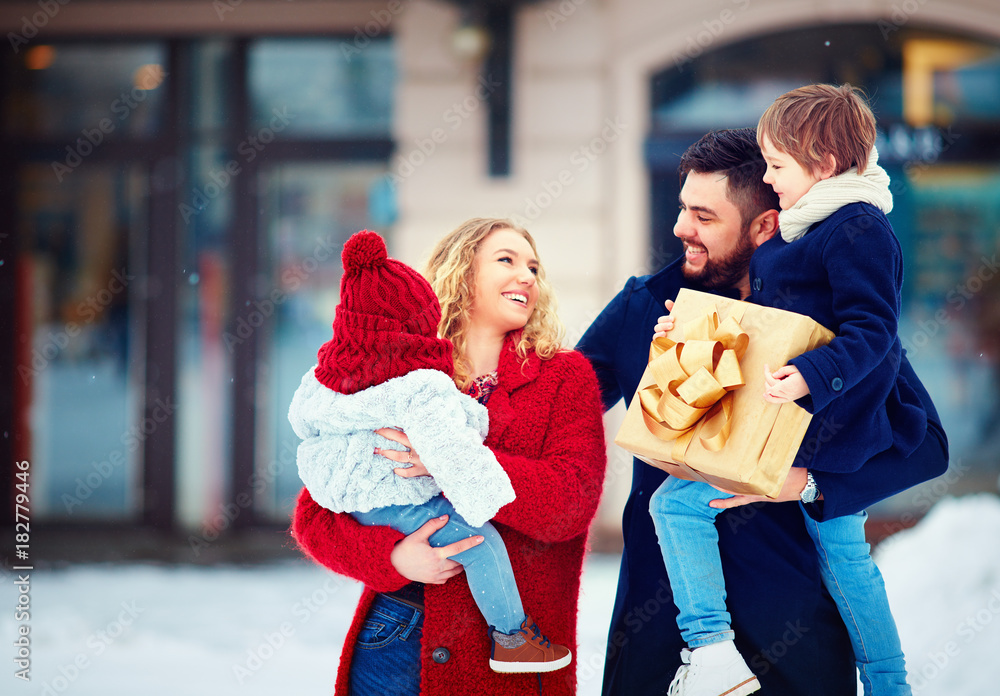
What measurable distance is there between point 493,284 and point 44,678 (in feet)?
9.38

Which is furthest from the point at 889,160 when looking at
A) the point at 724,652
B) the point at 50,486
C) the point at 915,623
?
the point at 50,486

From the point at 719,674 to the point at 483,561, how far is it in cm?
53

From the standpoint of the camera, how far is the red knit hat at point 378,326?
5.59ft

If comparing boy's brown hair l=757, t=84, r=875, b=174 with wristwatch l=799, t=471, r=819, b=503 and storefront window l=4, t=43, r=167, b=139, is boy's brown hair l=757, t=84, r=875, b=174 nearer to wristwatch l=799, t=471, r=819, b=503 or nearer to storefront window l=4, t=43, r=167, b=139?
wristwatch l=799, t=471, r=819, b=503

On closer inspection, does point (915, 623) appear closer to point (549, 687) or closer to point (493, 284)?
point (549, 687)

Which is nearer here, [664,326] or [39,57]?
[664,326]

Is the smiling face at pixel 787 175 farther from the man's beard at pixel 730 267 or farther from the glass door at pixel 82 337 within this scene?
the glass door at pixel 82 337

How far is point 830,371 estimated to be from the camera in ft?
4.77

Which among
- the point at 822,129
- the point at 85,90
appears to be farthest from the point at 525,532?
the point at 85,90

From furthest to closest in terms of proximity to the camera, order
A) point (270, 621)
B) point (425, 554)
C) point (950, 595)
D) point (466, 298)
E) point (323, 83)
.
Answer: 1. point (323, 83)
2. point (270, 621)
3. point (950, 595)
4. point (466, 298)
5. point (425, 554)

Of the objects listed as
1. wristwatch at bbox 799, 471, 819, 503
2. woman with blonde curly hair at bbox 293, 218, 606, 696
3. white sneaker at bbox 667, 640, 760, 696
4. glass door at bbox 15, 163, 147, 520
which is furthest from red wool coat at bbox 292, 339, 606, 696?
glass door at bbox 15, 163, 147, 520

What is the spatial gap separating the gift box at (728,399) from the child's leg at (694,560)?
0.48 ft

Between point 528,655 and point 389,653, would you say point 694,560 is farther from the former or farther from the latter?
point 389,653

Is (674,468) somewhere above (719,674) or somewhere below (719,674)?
above
